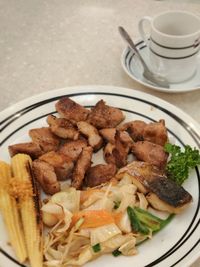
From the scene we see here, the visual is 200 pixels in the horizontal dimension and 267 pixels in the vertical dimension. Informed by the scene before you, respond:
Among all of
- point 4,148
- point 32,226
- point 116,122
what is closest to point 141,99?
point 116,122

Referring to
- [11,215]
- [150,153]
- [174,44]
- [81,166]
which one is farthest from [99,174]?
[174,44]

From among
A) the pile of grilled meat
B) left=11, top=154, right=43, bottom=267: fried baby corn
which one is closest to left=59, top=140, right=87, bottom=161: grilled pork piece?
the pile of grilled meat

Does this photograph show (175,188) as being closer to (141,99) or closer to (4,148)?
(141,99)

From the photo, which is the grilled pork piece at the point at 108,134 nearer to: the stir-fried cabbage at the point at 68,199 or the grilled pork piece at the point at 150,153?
the grilled pork piece at the point at 150,153

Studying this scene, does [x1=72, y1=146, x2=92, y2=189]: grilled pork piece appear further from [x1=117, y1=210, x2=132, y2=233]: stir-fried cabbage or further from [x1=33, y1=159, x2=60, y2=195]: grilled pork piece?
[x1=117, y1=210, x2=132, y2=233]: stir-fried cabbage

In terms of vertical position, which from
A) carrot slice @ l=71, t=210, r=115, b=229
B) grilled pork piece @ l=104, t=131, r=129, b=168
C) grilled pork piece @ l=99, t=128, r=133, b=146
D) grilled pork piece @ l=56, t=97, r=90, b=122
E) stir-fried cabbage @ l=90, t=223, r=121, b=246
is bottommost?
stir-fried cabbage @ l=90, t=223, r=121, b=246

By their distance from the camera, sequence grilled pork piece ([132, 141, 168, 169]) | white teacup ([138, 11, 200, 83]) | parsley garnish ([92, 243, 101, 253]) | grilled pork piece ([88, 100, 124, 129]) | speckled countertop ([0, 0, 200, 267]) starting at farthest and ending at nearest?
speckled countertop ([0, 0, 200, 267]) → white teacup ([138, 11, 200, 83]) → grilled pork piece ([88, 100, 124, 129]) → grilled pork piece ([132, 141, 168, 169]) → parsley garnish ([92, 243, 101, 253])

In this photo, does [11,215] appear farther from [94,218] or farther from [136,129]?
[136,129]
